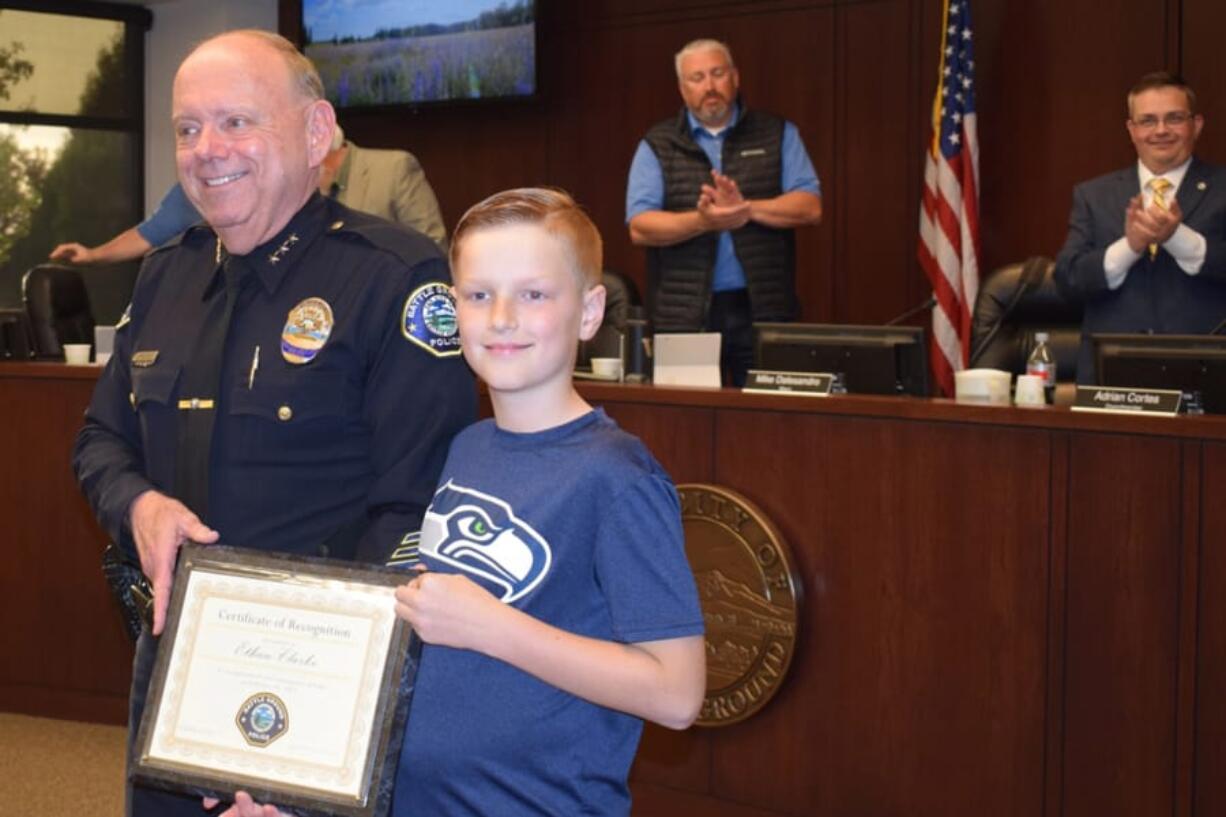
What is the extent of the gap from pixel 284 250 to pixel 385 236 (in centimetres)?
12

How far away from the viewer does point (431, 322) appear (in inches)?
69.9

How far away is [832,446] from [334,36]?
551 cm

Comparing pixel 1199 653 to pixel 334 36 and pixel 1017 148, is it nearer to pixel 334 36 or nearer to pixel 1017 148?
pixel 1017 148

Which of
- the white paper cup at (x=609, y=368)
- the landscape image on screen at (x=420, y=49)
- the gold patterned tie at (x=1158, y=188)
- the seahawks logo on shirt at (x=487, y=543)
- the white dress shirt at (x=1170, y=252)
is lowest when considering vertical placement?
the seahawks logo on shirt at (x=487, y=543)

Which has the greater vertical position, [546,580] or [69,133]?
[69,133]

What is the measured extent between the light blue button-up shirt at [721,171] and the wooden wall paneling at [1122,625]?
2289 mm

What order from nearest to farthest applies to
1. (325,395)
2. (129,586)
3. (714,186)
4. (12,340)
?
(325,395) < (129,586) < (12,340) < (714,186)

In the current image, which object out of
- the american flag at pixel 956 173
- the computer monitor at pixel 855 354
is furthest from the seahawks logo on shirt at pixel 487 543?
the american flag at pixel 956 173

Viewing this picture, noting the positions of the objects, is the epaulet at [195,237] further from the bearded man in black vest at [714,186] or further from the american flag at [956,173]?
the american flag at [956,173]

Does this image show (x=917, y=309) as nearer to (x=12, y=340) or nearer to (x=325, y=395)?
(x=12, y=340)

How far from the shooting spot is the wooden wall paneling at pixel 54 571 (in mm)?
4445

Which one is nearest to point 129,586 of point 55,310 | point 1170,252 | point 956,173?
A: point 1170,252

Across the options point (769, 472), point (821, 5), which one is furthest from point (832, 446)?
point (821, 5)

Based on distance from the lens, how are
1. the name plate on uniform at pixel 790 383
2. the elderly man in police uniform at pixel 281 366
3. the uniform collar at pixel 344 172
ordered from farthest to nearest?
the uniform collar at pixel 344 172, the name plate on uniform at pixel 790 383, the elderly man in police uniform at pixel 281 366
